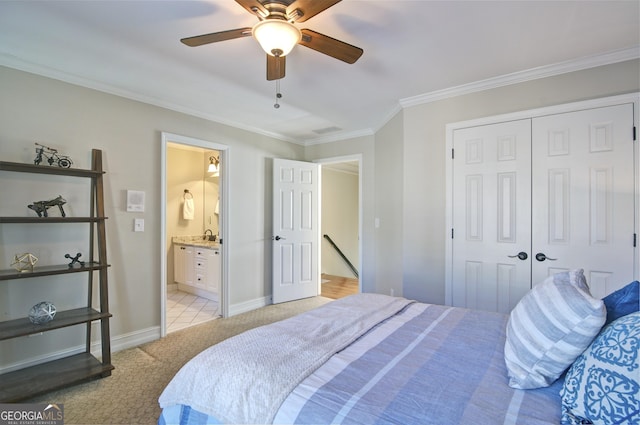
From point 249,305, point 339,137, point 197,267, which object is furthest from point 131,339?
point 339,137

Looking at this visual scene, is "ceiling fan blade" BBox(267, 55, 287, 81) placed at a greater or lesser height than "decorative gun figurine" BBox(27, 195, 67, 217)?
greater

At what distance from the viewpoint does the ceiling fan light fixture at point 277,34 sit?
156 cm

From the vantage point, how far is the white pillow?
3.30 feet

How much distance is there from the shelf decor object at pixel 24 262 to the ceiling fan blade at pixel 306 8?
256 cm

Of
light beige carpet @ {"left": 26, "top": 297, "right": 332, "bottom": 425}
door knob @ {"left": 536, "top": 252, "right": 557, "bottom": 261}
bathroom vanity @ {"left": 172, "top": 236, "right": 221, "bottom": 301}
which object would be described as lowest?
light beige carpet @ {"left": 26, "top": 297, "right": 332, "bottom": 425}

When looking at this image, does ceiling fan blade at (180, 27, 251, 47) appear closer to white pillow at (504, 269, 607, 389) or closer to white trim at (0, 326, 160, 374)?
white pillow at (504, 269, 607, 389)

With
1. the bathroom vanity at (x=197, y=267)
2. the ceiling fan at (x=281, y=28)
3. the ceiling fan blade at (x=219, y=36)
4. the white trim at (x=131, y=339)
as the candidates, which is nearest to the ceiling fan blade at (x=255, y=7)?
the ceiling fan at (x=281, y=28)

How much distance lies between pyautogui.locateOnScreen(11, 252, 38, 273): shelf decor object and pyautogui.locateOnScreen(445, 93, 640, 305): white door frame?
11.6 ft

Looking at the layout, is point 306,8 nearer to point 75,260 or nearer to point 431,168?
point 431,168

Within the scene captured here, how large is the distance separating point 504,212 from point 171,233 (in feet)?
16.0

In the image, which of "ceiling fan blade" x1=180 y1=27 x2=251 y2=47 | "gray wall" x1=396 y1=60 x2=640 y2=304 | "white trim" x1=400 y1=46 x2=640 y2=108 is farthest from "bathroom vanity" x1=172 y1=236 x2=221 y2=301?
"white trim" x1=400 y1=46 x2=640 y2=108

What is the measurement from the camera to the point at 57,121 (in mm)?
2566

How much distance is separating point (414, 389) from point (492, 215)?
224cm

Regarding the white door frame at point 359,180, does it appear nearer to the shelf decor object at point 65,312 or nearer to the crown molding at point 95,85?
the crown molding at point 95,85
